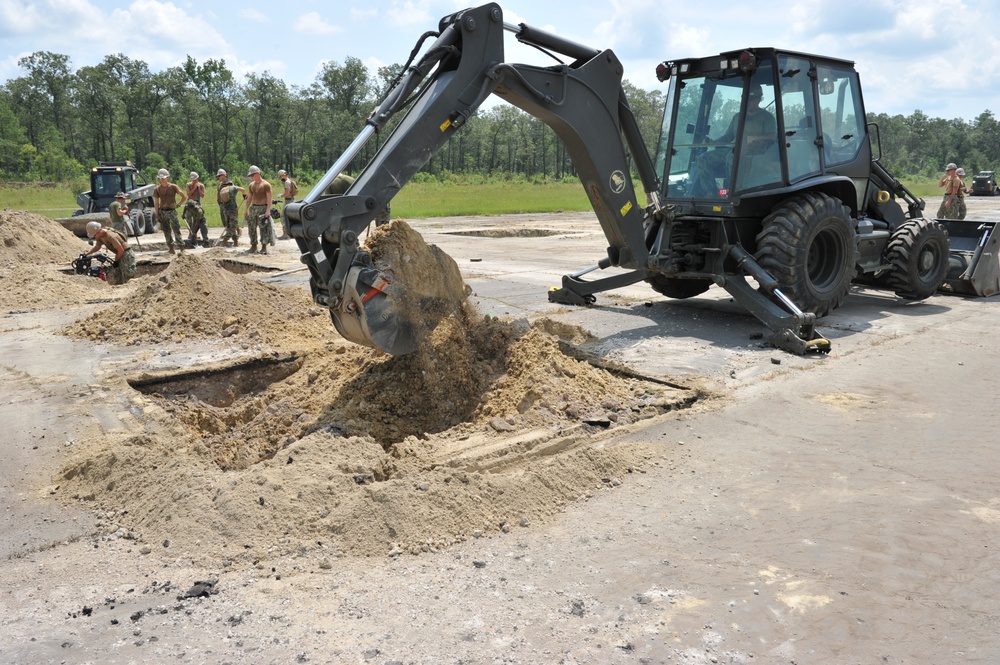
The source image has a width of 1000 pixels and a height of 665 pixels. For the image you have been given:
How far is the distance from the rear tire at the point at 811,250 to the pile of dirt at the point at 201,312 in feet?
16.2

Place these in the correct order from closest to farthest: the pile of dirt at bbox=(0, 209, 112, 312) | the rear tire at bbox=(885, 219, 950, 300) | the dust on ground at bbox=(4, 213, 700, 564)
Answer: the dust on ground at bbox=(4, 213, 700, 564), the rear tire at bbox=(885, 219, 950, 300), the pile of dirt at bbox=(0, 209, 112, 312)

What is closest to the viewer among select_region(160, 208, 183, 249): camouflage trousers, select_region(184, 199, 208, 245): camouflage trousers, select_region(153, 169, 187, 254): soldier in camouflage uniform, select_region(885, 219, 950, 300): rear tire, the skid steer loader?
the skid steer loader

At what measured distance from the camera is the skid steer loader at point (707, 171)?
5.96 metres

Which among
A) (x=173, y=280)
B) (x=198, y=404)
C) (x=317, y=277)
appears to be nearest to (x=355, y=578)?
(x=317, y=277)

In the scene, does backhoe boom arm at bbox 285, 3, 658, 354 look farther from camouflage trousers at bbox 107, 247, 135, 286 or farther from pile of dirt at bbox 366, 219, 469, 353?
camouflage trousers at bbox 107, 247, 135, 286

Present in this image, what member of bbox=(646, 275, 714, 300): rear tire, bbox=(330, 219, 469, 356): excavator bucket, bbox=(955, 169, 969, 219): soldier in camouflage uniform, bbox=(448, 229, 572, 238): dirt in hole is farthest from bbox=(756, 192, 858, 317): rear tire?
bbox=(448, 229, 572, 238): dirt in hole

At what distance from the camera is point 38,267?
13.8 metres

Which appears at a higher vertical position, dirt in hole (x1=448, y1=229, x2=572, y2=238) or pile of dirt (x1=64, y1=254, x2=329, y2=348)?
dirt in hole (x1=448, y1=229, x2=572, y2=238)

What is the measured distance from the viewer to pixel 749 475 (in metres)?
4.85

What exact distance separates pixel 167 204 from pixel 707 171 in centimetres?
1251

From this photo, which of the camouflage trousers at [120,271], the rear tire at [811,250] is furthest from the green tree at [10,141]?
the rear tire at [811,250]

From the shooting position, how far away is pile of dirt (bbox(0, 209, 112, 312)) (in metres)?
11.3

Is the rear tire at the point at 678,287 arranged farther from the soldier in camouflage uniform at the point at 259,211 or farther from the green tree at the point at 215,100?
the green tree at the point at 215,100

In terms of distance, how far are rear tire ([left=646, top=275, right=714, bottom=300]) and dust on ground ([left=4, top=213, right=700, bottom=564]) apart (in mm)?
2416
